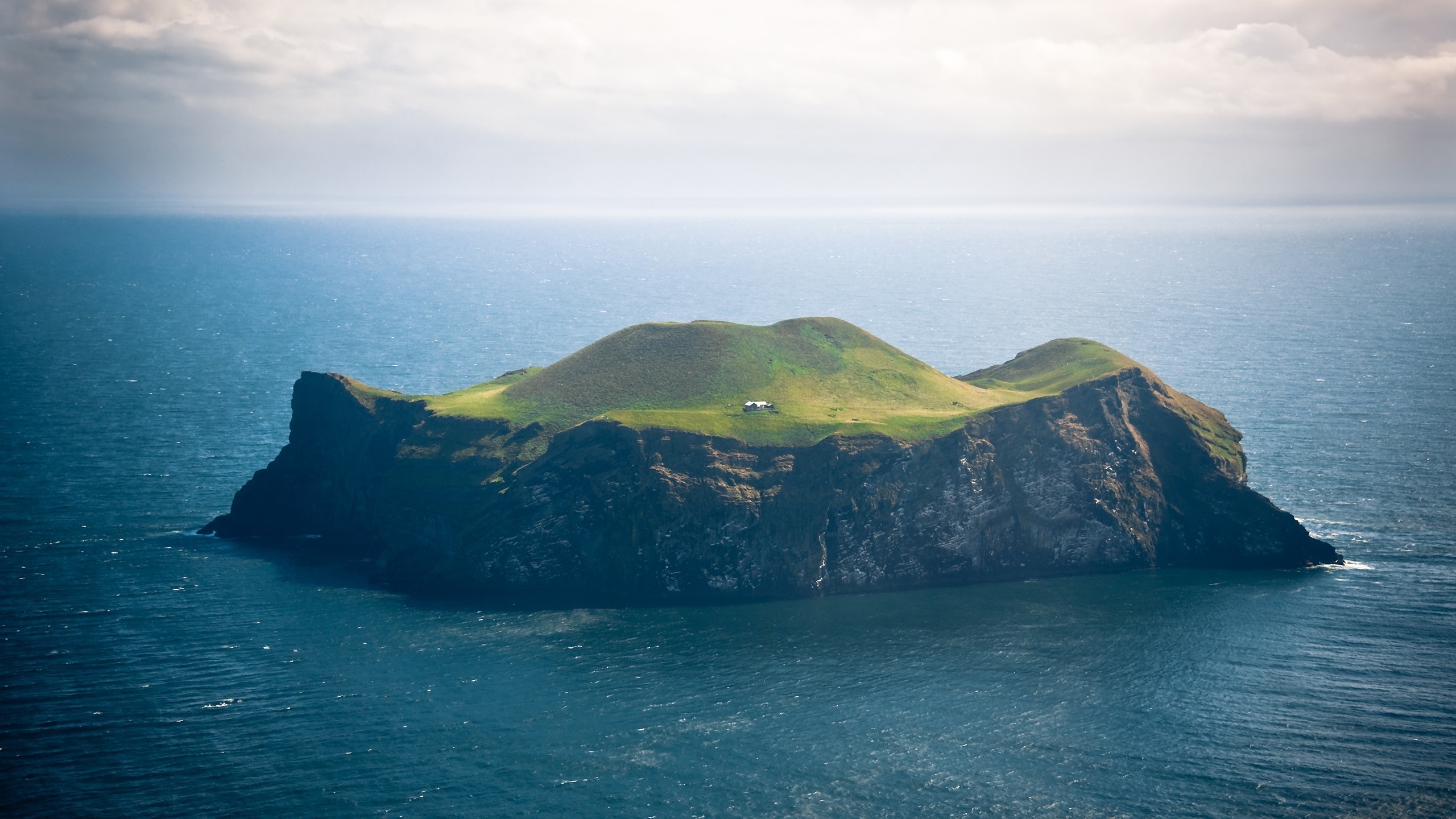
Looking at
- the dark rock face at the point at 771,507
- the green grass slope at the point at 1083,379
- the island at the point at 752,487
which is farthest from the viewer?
the green grass slope at the point at 1083,379

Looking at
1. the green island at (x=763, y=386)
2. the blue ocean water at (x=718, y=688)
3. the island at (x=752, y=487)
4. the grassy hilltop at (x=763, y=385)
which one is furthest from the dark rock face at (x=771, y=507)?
the blue ocean water at (x=718, y=688)

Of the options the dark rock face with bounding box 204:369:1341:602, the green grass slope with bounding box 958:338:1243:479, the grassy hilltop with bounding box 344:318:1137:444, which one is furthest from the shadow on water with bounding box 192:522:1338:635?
the grassy hilltop with bounding box 344:318:1137:444

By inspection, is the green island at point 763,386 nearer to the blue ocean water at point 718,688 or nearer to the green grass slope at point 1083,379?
the green grass slope at point 1083,379

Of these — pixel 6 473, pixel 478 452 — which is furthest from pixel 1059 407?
pixel 6 473

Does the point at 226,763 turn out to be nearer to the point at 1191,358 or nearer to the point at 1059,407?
the point at 1059,407

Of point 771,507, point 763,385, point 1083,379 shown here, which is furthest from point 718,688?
point 1083,379
